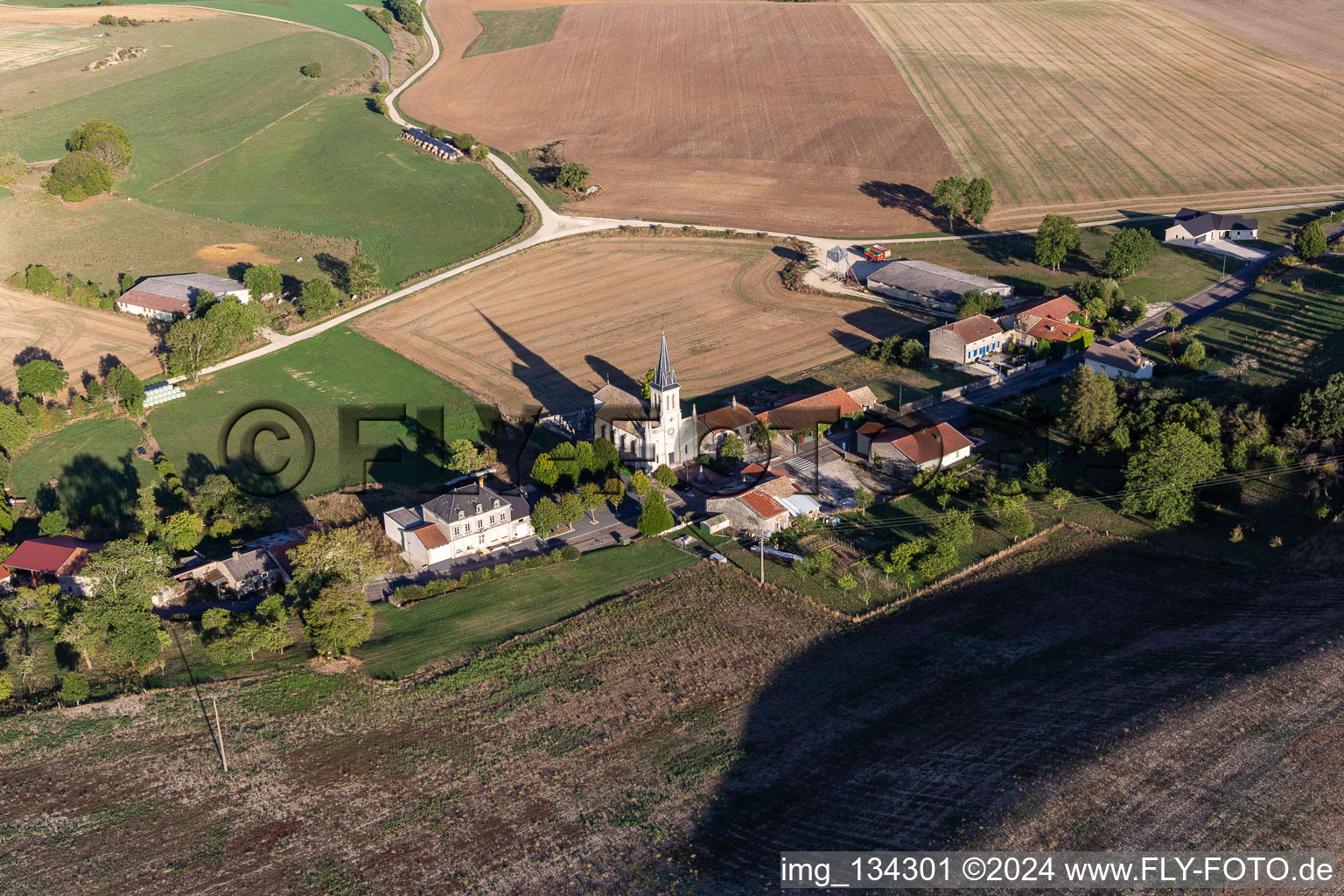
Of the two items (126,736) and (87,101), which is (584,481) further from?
(87,101)

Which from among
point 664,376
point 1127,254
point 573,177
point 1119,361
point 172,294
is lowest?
point 172,294

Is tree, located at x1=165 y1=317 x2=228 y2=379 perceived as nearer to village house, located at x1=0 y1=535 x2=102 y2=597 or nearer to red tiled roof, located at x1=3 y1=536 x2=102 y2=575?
red tiled roof, located at x1=3 y1=536 x2=102 y2=575

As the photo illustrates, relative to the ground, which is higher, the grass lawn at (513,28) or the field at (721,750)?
the grass lawn at (513,28)

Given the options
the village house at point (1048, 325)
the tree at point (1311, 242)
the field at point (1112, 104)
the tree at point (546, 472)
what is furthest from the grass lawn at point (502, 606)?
the field at point (1112, 104)

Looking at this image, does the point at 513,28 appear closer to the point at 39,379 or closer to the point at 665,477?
the point at 39,379

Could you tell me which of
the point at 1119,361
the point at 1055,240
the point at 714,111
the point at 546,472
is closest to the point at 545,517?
the point at 546,472

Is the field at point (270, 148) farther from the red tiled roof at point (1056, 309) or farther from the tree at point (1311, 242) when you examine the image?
the tree at point (1311, 242)

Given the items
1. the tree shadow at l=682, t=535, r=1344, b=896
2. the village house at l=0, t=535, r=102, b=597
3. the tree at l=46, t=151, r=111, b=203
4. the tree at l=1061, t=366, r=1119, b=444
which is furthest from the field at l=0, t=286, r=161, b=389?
the tree at l=1061, t=366, r=1119, b=444
